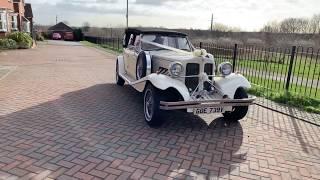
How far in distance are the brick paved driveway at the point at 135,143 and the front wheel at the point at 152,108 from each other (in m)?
0.19

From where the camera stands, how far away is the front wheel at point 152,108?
512 centimetres

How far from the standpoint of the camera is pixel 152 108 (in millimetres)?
5203

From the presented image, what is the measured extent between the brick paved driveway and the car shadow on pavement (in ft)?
0.04

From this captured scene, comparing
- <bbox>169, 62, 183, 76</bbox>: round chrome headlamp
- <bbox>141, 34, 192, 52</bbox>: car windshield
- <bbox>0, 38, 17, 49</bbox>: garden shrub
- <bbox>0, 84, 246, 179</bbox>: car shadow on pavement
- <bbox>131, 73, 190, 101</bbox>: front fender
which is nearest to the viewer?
<bbox>0, 84, 246, 179</bbox>: car shadow on pavement

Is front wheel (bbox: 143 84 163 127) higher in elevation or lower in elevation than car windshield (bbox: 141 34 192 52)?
→ lower

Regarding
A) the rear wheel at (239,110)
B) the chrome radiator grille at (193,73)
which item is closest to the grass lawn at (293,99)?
the rear wheel at (239,110)

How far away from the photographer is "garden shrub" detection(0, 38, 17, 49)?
69.3 feet

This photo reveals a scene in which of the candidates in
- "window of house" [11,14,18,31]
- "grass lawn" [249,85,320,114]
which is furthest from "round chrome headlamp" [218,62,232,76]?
"window of house" [11,14,18,31]

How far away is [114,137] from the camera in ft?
15.8

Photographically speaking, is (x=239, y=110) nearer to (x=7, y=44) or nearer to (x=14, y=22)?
(x=7, y=44)

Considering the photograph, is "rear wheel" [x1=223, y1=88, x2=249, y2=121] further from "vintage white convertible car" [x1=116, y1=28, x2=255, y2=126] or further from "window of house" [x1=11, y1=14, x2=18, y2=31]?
"window of house" [x1=11, y1=14, x2=18, y2=31]

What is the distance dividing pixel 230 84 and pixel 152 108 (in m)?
1.60

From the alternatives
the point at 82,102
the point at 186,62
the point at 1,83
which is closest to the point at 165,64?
the point at 186,62

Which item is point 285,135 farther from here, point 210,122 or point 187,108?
point 187,108
